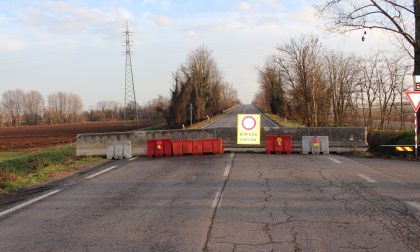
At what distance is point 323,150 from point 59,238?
14.4 m

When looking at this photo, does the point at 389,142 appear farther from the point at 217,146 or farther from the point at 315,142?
the point at 217,146

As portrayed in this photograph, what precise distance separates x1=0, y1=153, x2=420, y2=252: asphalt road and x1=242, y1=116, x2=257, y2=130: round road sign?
22.0 feet

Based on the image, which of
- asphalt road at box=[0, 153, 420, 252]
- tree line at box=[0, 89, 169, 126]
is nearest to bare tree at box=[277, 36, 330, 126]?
asphalt road at box=[0, 153, 420, 252]

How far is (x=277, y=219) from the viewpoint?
7.10m

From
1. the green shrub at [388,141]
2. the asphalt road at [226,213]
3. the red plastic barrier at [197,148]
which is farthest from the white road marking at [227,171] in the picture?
the green shrub at [388,141]

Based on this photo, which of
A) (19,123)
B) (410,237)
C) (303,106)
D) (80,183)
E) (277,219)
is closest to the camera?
(410,237)

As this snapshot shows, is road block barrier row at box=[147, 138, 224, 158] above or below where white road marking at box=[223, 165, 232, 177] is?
above

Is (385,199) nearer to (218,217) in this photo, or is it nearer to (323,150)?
(218,217)

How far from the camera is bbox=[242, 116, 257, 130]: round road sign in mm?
19766

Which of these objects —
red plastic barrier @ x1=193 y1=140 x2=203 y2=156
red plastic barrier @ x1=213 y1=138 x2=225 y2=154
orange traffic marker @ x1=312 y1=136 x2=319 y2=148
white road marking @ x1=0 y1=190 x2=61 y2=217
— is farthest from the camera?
red plastic barrier @ x1=213 y1=138 x2=225 y2=154

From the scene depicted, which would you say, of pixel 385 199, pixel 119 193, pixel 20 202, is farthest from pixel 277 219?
pixel 20 202

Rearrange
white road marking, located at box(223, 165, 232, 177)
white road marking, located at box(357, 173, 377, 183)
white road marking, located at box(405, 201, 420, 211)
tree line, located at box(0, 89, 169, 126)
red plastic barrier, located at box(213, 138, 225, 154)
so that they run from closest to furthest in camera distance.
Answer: white road marking, located at box(405, 201, 420, 211) < white road marking, located at box(357, 173, 377, 183) < white road marking, located at box(223, 165, 232, 177) < red plastic barrier, located at box(213, 138, 225, 154) < tree line, located at box(0, 89, 169, 126)

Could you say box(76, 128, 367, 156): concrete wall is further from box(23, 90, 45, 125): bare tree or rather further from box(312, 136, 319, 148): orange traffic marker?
box(23, 90, 45, 125): bare tree

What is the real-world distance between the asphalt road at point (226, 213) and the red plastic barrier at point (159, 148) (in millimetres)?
5770
